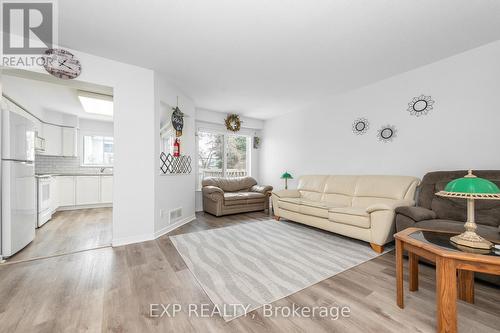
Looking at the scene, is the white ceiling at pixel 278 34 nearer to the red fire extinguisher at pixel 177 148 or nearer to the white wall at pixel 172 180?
the white wall at pixel 172 180

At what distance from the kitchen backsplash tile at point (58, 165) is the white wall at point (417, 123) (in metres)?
5.84

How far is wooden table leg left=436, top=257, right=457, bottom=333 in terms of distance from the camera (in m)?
1.16

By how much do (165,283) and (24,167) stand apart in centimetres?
242

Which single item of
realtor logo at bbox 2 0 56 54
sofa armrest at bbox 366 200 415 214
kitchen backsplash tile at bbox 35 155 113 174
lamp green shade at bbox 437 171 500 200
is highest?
realtor logo at bbox 2 0 56 54

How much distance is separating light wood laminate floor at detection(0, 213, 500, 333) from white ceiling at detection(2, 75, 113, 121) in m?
2.83

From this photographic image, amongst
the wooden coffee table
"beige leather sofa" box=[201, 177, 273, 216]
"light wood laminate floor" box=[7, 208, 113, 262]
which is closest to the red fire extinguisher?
"beige leather sofa" box=[201, 177, 273, 216]

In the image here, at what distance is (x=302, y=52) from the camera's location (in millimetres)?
2582

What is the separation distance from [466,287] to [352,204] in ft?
6.16

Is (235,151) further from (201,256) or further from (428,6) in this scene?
(428,6)

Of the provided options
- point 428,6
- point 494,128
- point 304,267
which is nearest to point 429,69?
point 494,128

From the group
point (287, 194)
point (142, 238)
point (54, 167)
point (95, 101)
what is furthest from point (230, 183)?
point (54, 167)

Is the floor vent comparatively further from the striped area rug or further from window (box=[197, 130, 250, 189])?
window (box=[197, 130, 250, 189])

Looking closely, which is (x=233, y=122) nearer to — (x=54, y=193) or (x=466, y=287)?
(x=54, y=193)

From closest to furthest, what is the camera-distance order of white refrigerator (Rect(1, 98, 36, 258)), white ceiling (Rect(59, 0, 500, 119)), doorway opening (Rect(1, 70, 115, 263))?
1. white ceiling (Rect(59, 0, 500, 119))
2. white refrigerator (Rect(1, 98, 36, 258))
3. doorway opening (Rect(1, 70, 115, 263))
